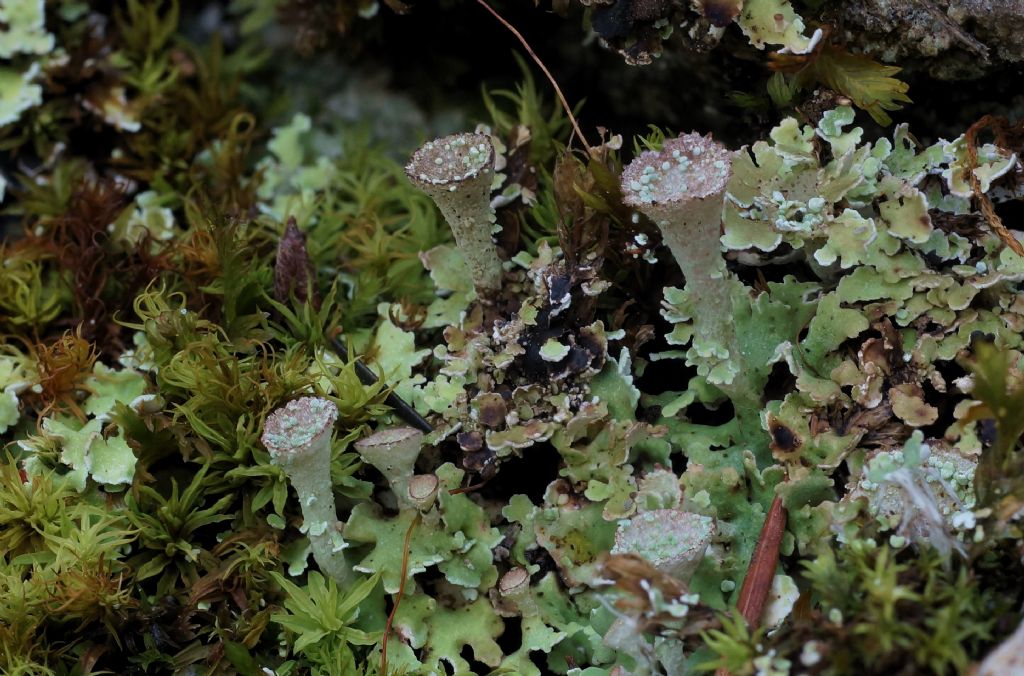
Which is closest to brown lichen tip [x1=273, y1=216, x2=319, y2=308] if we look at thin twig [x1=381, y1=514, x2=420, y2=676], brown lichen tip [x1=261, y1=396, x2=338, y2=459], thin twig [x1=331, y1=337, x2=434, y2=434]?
thin twig [x1=331, y1=337, x2=434, y2=434]

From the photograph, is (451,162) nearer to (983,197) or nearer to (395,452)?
(395,452)

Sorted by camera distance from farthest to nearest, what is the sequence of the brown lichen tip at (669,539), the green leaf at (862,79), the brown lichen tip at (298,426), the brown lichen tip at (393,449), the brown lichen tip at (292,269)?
1. the brown lichen tip at (292,269)
2. the green leaf at (862,79)
3. the brown lichen tip at (393,449)
4. the brown lichen tip at (298,426)
5. the brown lichen tip at (669,539)

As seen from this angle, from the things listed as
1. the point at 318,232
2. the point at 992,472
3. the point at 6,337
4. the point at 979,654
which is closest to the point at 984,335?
the point at 992,472

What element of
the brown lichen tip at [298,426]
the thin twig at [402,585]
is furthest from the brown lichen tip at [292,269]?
the thin twig at [402,585]

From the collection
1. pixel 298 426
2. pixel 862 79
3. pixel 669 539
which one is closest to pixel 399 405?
pixel 298 426

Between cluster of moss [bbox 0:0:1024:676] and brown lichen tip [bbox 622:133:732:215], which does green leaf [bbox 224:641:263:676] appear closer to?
cluster of moss [bbox 0:0:1024:676]

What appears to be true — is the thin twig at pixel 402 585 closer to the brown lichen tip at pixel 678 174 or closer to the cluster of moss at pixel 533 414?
the cluster of moss at pixel 533 414
